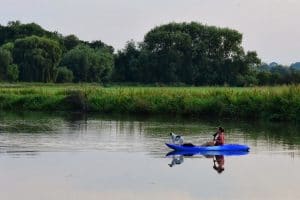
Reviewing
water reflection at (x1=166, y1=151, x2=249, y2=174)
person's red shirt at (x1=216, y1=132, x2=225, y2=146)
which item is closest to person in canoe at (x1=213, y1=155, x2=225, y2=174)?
water reflection at (x1=166, y1=151, x2=249, y2=174)

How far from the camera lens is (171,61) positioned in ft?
241

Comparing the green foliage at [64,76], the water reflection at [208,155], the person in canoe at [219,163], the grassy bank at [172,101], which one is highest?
the green foliage at [64,76]

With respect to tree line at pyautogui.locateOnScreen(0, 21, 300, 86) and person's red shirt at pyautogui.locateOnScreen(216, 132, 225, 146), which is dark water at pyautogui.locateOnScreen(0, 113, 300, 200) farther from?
tree line at pyautogui.locateOnScreen(0, 21, 300, 86)

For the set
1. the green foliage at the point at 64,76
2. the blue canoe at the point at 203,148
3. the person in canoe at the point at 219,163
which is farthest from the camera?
the green foliage at the point at 64,76

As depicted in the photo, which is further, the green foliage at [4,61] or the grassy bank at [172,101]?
the green foliage at [4,61]

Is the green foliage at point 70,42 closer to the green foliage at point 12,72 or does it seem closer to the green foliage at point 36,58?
the green foliage at point 36,58

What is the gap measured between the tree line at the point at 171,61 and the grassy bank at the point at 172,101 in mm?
22761

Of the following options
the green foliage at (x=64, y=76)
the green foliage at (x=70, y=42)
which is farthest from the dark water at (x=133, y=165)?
the green foliage at (x=70, y=42)

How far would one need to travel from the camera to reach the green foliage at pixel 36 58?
7550 centimetres

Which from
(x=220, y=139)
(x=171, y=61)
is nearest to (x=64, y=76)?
(x=171, y=61)

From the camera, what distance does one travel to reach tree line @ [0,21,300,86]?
72.9 metres

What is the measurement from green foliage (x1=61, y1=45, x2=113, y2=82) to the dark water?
45198mm

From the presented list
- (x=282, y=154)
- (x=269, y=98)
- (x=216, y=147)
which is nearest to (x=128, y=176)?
(x=216, y=147)

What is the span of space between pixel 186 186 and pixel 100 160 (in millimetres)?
4916
